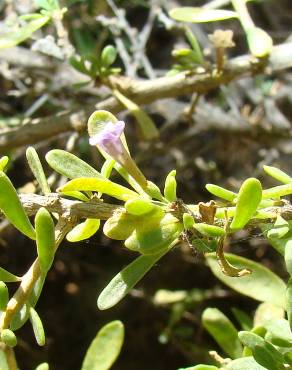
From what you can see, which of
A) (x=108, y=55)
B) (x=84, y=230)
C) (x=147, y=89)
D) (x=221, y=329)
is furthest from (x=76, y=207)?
(x=147, y=89)

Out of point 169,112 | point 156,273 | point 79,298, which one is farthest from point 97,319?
point 169,112

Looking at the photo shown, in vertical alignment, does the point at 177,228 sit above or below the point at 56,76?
above

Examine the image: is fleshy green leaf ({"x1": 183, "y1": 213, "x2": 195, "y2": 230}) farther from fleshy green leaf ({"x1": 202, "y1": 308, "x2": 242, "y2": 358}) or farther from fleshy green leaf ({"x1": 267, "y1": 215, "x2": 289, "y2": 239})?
fleshy green leaf ({"x1": 202, "y1": 308, "x2": 242, "y2": 358})

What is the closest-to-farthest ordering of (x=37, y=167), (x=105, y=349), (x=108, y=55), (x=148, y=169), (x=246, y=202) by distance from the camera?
1. (x=246, y=202)
2. (x=37, y=167)
3. (x=105, y=349)
4. (x=108, y=55)
5. (x=148, y=169)

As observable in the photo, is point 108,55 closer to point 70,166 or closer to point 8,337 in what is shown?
point 70,166

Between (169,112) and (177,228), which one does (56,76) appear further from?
(177,228)

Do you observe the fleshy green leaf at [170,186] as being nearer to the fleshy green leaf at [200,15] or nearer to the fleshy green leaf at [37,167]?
the fleshy green leaf at [37,167]

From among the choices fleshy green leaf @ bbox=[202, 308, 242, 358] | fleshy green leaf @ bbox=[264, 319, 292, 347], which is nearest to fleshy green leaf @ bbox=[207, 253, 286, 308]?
fleshy green leaf @ bbox=[202, 308, 242, 358]
